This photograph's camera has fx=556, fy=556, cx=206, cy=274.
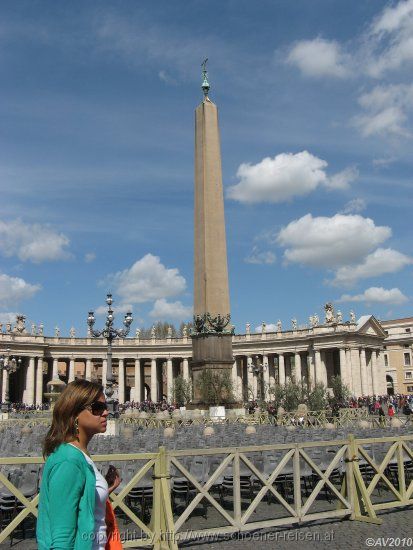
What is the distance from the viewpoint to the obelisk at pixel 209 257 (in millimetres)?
26156

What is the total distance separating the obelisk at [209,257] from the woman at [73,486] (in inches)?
902

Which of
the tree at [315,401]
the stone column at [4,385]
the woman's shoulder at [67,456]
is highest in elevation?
the stone column at [4,385]

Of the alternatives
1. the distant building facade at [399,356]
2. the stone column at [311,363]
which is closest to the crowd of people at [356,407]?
the stone column at [311,363]

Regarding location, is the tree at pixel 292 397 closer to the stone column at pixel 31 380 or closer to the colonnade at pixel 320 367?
the colonnade at pixel 320 367

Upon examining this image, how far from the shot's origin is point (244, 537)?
7.59m

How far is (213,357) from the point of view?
2686cm

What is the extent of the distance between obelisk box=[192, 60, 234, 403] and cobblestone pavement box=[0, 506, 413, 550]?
18056 millimetres

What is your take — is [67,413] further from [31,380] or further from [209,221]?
[31,380]

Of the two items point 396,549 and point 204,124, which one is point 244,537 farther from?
point 204,124

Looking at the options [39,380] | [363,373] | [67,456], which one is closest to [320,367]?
[363,373]

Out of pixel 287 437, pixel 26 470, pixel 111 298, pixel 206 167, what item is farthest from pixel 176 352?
pixel 26 470

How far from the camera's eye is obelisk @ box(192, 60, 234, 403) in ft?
85.8

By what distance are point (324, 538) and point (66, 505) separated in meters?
5.88

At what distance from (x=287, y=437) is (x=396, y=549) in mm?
7004
